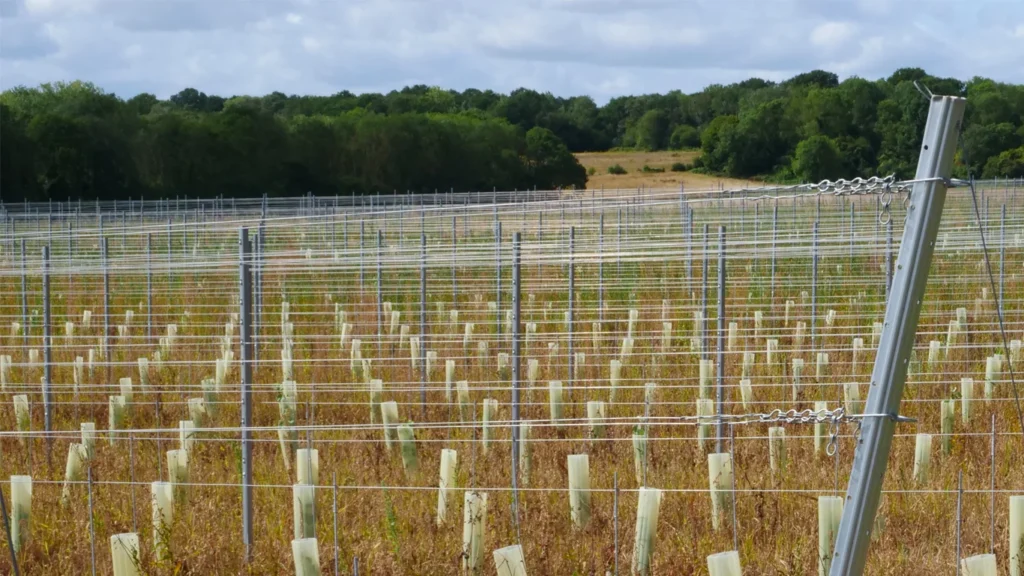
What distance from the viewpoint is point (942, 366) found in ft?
28.1

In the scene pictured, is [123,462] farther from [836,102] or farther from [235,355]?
[836,102]

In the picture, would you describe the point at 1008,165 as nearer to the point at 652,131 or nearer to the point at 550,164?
the point at 550,164

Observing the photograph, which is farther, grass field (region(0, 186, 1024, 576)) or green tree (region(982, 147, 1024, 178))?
green tree (region(982, 147, 1024, 178))

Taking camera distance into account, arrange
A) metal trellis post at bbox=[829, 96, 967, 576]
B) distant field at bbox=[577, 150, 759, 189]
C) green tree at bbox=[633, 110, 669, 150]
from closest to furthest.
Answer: metal trellis post at bbox=[829, 96, 967, 576], distant field at bbox=[577, 150, 759, 189], green tree at bbox=[633, 110, 669, 150]

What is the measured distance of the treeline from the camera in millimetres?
41688

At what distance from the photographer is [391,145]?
52844 millimetres

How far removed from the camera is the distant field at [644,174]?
59.6 meters

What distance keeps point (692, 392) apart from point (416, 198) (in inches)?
1492

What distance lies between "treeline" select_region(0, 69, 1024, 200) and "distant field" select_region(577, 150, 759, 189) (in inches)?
55.3

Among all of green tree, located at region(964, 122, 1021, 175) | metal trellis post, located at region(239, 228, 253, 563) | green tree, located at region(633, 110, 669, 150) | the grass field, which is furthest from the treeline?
metal trellis post, located at region(239, 228, 253, 563)

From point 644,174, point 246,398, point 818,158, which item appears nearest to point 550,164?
point 644,174

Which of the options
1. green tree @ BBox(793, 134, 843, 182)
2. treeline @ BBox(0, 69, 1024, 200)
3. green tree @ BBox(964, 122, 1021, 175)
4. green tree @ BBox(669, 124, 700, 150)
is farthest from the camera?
green tree @ BBox(669, 124, 700, 150)

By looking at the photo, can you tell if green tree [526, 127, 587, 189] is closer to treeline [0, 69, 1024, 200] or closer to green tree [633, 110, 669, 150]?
treeline [0, 69, 1024, 200]

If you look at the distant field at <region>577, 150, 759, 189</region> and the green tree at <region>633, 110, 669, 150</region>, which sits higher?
the green tree at <region>633, 110, 669, 150</region>
